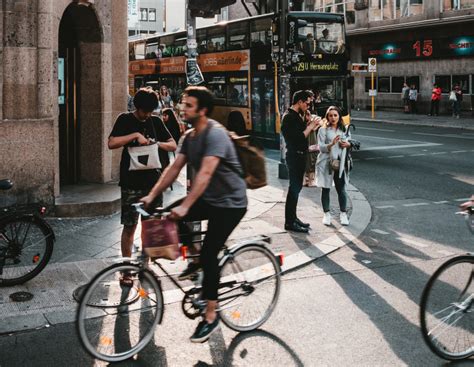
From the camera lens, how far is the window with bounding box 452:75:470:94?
34562mm

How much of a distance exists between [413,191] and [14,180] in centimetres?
681

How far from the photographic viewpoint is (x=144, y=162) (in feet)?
20.1

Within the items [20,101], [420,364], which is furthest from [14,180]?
[420,364]

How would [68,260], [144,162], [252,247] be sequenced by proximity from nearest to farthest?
[252,247], [144,162], [68,260]

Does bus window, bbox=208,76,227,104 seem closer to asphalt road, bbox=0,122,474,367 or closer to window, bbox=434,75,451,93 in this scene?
asphalt road, bbox=0,122,474,367

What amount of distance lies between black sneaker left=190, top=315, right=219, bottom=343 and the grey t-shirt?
0.86 meters

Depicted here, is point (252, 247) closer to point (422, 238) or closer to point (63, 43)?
point (422, 238)

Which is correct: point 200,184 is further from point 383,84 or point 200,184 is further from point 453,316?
point 383,84

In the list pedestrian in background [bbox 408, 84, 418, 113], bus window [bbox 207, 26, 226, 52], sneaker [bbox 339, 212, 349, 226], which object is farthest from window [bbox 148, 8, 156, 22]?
sneaker [bbox 339, 212, 349, 226]

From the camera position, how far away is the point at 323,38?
62.3 ft

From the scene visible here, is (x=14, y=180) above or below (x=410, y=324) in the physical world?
above

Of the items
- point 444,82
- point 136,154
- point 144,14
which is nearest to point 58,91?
point 136,154

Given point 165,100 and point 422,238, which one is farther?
point 165,100

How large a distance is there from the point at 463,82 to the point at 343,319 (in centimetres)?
3191
